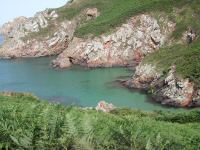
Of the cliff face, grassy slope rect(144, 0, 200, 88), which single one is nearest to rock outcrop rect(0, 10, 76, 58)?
the cliff face

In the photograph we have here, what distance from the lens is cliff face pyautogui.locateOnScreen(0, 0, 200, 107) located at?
5631cm

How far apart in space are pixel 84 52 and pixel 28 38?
25.4m

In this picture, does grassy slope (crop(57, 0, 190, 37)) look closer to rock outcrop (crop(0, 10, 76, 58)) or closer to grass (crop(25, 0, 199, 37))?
grass (crop(25, 0, 199, 37))

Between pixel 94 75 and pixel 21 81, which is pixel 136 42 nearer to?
pixel 94 75

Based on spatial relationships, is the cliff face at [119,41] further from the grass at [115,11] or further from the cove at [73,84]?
the cove at [73,84]

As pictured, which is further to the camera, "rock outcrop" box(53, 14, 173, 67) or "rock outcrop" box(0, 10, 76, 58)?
"rock outcrop" box(0, 10, 76, 58)

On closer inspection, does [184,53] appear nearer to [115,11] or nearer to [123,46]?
[123,46]

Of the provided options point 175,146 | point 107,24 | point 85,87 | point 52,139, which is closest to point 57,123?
point 52,139

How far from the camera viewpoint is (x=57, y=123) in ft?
41.2

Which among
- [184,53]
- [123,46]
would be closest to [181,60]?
[184,53]

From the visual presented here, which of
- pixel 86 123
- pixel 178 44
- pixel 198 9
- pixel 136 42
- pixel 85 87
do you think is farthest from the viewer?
pixel 136 42

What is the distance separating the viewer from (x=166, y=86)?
5525 cm

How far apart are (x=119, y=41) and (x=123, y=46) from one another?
1.26 meters

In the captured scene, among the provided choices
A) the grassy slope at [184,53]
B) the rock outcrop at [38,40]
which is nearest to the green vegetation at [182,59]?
the grassy slope at [184,53]
